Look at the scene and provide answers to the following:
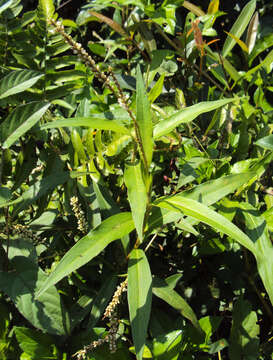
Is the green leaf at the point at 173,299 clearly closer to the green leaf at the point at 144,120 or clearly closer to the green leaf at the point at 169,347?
the green leaf at the point at 169,347

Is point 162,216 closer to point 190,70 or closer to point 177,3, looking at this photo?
point 190,70

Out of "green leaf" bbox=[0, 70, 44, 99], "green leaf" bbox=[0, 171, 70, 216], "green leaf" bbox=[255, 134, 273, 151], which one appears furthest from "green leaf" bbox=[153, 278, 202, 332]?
"green leaf" bbox=[0, 70, 44, 99]

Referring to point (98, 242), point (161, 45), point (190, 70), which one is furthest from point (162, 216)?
point (161, 45)

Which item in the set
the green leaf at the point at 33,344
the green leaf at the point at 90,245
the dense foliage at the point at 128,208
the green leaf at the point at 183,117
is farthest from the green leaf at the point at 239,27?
the green leaf at the point at 33,344

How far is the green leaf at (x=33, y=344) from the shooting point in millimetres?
1067

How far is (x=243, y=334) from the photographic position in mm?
1316

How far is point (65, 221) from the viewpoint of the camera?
1.30 metres

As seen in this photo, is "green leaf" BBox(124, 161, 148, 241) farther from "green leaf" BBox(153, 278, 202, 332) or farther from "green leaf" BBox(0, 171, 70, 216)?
"green leaf" BBox(153, 278, 202, 332)

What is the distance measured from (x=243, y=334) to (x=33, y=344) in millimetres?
685

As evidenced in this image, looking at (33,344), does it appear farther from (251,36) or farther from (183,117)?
(251,36)

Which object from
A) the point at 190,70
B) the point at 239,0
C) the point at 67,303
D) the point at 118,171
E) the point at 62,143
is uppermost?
the point at 239,0

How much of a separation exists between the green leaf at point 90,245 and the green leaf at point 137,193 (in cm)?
9

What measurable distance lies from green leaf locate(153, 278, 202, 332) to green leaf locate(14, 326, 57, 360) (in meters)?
0.34

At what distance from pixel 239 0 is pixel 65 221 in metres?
1.47
